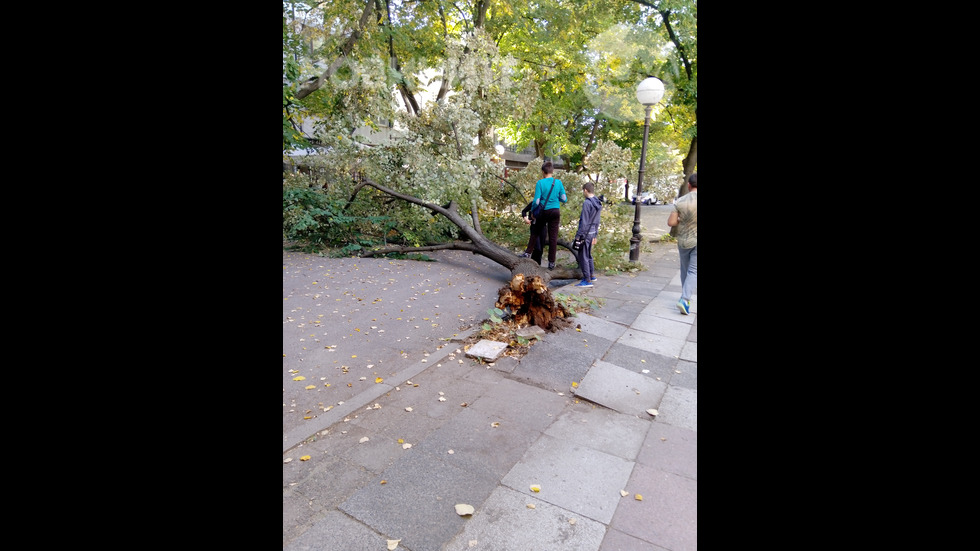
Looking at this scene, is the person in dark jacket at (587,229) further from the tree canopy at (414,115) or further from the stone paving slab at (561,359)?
the stone paving slab at (561,359)

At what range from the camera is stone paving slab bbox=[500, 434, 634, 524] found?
130 inches

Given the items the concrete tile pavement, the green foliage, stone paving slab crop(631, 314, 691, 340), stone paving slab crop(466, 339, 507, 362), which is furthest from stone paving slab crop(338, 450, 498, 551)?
stone paving slab crop(631, 314, 691, 340)

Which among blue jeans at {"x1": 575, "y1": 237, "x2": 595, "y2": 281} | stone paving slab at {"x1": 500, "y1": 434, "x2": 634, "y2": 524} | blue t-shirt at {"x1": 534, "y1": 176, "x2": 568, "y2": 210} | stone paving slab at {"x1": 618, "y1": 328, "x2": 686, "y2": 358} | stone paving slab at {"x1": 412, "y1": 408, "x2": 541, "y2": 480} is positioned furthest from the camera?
blue t-shirt at {"x1": 534, "y1": 176, "x2": 568, "y2": 210}

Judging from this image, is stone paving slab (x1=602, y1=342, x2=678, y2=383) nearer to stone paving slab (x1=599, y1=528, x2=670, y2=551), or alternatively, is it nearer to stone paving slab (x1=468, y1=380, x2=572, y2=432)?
stone paving slab (x1=468, y1=380, x2=572, y2=432)

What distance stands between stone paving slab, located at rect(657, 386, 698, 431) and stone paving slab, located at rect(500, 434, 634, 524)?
0.92 metres

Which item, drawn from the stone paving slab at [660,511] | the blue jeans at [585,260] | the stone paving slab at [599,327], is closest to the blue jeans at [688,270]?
the stone paving slab at [599,327]

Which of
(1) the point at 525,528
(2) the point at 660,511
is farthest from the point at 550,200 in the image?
(1) the point at 525,528

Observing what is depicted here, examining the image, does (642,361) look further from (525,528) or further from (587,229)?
(587,229)

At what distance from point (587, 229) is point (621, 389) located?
4.58 metres
